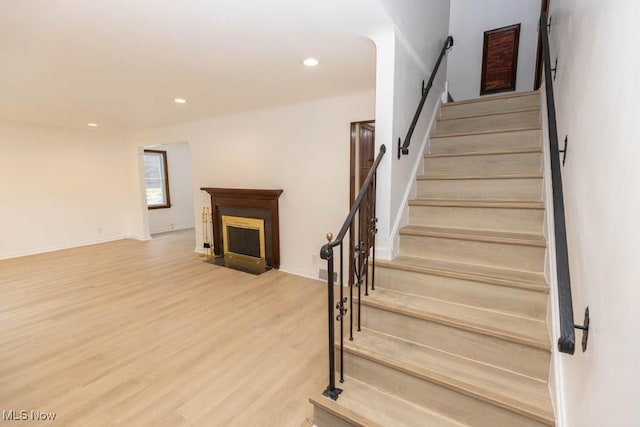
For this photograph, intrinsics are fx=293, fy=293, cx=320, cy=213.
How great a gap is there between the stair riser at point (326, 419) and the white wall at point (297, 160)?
7.88ft

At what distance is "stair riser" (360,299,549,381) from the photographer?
1468 millimetres

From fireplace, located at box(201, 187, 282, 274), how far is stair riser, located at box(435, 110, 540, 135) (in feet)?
7.57

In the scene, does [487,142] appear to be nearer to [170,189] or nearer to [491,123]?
[491,123]

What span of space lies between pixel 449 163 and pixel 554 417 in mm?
1936

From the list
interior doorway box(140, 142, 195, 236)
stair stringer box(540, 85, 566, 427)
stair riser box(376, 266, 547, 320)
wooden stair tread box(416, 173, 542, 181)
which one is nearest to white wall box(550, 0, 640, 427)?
stair stringer box(540, 85, 566, 427)

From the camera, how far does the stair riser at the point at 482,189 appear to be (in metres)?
2.20

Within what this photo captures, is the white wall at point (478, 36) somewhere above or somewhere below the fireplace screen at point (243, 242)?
above

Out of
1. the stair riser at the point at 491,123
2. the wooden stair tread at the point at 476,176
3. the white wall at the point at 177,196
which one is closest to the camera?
the wooden stair tread at the point at 476,176

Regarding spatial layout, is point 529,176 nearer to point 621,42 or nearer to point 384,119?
point 384,119

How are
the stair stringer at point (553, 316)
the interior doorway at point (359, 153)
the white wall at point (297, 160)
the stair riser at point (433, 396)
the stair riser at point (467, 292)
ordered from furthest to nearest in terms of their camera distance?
the white wall at point (297, 160) → the interior doorway at point (359, 153) → the stair riser at point (467, 292) → the stair riser at point (433, 396) → the stair stringer at point (553, 316)

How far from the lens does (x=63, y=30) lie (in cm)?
193

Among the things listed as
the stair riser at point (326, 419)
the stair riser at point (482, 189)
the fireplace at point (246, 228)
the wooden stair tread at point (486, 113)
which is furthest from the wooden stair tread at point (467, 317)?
the fireplace at point (246, 228)

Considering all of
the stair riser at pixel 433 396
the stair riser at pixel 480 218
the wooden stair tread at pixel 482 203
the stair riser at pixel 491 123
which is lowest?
the stair riser at pixel 433 396

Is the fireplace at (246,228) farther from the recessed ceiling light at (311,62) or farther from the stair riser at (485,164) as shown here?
the stair riser at (485,164)
